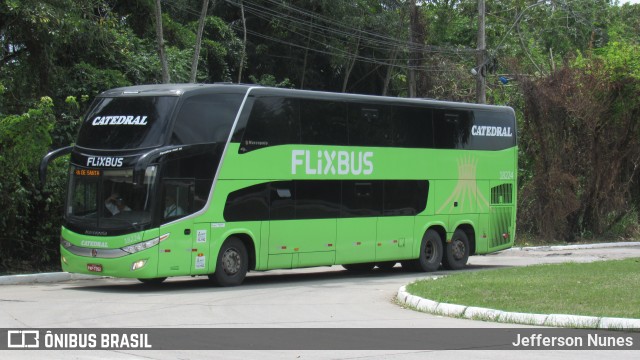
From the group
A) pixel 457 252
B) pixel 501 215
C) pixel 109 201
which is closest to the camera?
pixel 109 201

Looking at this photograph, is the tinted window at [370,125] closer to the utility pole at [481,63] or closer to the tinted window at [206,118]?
the tinted window at [206,118]

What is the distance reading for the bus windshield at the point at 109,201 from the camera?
16.5m

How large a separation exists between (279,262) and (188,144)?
348 centimetres

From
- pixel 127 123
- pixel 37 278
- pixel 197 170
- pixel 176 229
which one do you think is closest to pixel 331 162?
pixel 197 170

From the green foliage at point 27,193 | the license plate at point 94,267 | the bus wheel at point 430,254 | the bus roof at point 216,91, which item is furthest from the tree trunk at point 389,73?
the license plate at point 94,267

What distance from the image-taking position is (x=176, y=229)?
662 inches

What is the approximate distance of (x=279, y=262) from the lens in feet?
61.5

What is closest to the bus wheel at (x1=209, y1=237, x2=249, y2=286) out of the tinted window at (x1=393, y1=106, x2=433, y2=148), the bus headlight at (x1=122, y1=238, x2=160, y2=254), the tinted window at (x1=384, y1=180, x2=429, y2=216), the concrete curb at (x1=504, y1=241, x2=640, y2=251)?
the bus headlight at (x1=122, y1=238, x2=160, y2=254)

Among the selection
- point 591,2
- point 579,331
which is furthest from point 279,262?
point 591,2

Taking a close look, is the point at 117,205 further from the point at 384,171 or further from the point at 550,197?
the point at 550,197

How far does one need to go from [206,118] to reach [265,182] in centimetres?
202

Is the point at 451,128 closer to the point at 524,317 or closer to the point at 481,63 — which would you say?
the point at 481,63

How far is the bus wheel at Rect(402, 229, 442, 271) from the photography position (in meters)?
22.6

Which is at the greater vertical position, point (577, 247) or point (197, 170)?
point (197, 170)
